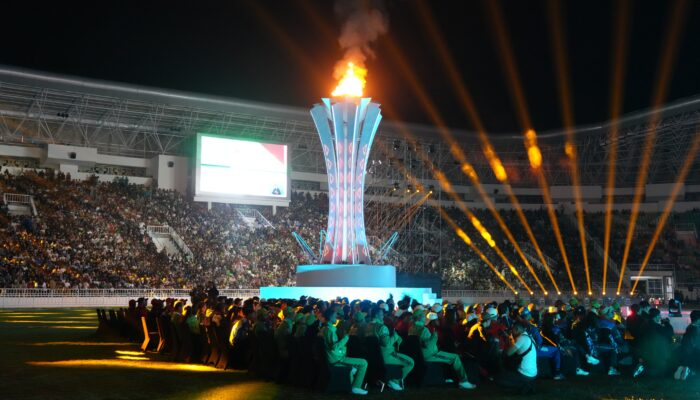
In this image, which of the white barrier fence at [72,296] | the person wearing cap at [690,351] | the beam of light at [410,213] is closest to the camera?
the person wearing cap at [690,351]

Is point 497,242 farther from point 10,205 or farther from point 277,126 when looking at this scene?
point 10,205

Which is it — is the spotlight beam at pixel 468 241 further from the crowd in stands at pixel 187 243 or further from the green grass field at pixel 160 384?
the green grass field at pixel 160 384

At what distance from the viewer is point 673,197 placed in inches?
2361

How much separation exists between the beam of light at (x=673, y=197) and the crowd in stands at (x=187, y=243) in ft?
2.77

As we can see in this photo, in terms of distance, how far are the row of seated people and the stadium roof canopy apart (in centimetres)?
3417

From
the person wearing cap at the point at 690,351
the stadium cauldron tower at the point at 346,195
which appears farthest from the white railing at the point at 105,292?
the person wearing cap at the point at 690,351

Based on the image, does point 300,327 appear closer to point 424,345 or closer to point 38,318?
point 424,345

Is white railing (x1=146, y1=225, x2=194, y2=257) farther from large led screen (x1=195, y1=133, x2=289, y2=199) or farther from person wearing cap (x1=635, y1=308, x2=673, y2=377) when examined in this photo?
person wearing cap (x1=635, y1=308, x2=673, y2=377)

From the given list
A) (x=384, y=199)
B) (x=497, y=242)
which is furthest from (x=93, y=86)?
(x=497, y=242)

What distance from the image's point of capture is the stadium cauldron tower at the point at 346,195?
28.6 meters

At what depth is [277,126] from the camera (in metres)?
54.8

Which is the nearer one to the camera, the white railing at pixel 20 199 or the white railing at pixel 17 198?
the white railing at pixel 20 199

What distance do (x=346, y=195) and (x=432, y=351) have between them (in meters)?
17.2

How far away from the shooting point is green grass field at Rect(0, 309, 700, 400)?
11305 millimetres
